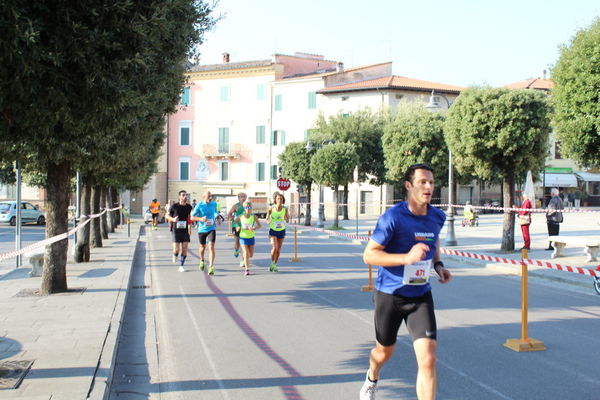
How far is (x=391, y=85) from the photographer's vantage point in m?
53.0

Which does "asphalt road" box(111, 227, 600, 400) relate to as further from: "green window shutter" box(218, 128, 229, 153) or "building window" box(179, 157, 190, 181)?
"building window" box(179, 157, 190, 181)

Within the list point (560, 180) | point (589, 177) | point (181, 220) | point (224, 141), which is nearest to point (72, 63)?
point (181, 220)

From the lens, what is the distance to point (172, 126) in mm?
62344

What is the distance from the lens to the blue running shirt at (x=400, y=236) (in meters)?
4.70

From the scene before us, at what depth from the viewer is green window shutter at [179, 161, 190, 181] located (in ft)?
204

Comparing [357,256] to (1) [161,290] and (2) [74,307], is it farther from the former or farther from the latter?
(2) [74,307]

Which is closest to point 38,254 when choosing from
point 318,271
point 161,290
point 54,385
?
point 161,290

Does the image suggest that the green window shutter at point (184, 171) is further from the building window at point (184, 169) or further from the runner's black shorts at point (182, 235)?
the runner's black shorts at point (182, 235)

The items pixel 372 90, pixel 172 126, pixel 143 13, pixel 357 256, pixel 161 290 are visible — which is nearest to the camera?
pixel 143 13

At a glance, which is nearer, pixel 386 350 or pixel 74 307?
pixel 386 350

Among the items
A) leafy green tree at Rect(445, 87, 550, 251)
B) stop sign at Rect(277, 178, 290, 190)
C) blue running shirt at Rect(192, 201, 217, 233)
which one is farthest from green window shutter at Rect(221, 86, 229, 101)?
blue running shirt at Rect(192, 201, 217, 233)

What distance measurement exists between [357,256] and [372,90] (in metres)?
37.3

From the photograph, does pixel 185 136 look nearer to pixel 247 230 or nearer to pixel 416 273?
pixel 247 230

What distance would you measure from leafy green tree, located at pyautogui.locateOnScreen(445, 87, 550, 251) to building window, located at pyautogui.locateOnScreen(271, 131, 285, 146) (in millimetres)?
40612
